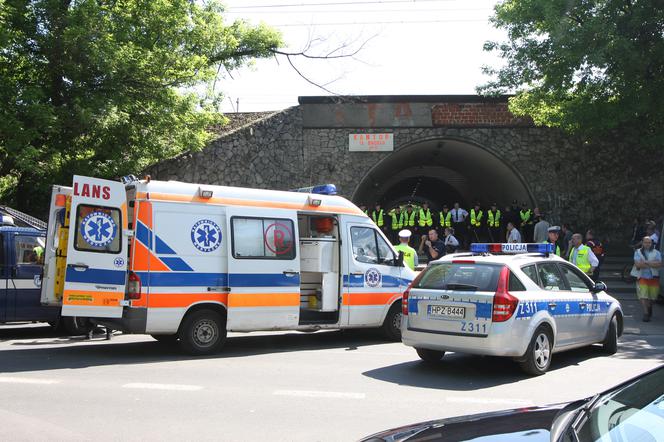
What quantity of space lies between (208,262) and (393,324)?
11.7ft

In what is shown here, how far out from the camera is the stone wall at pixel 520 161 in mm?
22750

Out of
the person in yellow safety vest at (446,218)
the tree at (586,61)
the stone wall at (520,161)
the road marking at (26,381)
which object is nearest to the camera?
the road marking at (26,381)

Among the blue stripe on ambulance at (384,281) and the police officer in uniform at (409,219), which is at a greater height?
the police officer in uniform at (409,219)

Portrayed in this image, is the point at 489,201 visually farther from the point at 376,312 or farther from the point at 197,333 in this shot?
the point at 197,333

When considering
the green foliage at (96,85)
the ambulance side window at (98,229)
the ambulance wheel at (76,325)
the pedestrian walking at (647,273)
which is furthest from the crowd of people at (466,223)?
the ambulance side window at (98,229)

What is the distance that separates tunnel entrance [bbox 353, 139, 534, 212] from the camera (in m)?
24.3

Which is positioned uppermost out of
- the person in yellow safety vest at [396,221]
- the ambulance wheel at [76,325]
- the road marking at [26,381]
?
Answer: the person in yellow safety vest at [396,221]

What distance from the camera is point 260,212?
969 centimetres

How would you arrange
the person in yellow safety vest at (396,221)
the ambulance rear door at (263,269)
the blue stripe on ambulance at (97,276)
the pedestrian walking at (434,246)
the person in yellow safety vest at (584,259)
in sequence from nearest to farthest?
the blue stripe on ambulance at (97,276)
the ambulance rear door at (263,269)
the person in yellow safety vest at (584,259)
the pedestrian walking at (434,246)
the person in yellow safety vest at (396,221)

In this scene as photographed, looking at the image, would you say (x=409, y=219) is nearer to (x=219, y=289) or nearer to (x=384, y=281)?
(x=384, y=281)

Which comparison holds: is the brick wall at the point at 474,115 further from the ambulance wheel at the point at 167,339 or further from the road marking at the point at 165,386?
the road marking at the point at 165,386

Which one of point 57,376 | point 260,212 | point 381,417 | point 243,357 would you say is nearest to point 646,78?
point 260,212

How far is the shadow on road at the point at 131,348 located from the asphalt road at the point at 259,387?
0.02m

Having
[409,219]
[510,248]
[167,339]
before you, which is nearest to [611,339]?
[510,248]
